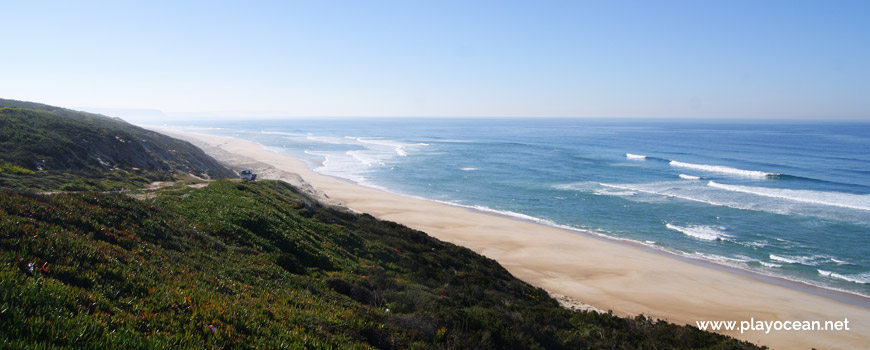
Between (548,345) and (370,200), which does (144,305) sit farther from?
(370,200)

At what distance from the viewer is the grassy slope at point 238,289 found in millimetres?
5469

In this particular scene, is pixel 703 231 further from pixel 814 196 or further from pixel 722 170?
pixel 722 170

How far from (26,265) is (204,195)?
13.5m

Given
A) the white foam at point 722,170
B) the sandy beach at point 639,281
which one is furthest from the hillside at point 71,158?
the white foam at point 722,170

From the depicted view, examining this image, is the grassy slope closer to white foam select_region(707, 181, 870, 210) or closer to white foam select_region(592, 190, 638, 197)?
white foam select_region(592, 190, 638, 197)

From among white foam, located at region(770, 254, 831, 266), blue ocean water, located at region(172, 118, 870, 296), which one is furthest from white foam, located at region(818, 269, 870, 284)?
white foam, located at region(770, 254, 831, 266)

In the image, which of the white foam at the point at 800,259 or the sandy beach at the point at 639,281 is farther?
the white foam at the point at 800,259

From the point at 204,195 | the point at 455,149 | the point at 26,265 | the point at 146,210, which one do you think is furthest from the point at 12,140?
the point at 455,149

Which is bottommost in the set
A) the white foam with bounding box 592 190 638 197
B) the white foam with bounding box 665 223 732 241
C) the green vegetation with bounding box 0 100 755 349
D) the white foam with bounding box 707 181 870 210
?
the white foam with bounding box 665 223 732 241

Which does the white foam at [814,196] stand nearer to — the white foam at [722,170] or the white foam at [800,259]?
the white foam at [722,170]

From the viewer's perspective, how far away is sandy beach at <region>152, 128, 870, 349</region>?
61.1ft

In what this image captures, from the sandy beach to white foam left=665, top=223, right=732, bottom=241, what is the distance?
5.51 m

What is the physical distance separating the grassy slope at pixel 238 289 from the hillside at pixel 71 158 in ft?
33.2

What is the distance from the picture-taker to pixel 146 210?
42.7 ft
